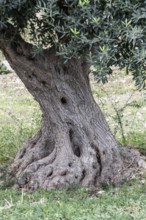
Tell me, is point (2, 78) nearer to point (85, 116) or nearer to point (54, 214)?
point (85, 116)

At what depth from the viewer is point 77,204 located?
4297 mm

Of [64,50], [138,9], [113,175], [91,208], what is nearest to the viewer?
[138,9]

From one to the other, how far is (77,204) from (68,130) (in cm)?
110

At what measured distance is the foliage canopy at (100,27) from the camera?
341cm

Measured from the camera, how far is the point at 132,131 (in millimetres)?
7648

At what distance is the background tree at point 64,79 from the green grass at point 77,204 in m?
0.26

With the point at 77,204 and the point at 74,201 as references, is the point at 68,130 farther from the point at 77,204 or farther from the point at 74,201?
the point at 77,204

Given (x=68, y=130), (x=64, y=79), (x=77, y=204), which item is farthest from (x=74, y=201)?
(x=64, y=79)

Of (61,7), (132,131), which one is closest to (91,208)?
(61,7)

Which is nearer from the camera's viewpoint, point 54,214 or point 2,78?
point 54,214

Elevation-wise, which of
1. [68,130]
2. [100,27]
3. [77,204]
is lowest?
[77,204]

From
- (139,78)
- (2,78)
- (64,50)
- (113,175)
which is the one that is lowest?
(113,175)

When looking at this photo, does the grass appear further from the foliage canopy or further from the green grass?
the foliage canopy

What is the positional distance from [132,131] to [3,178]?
2707 mm
